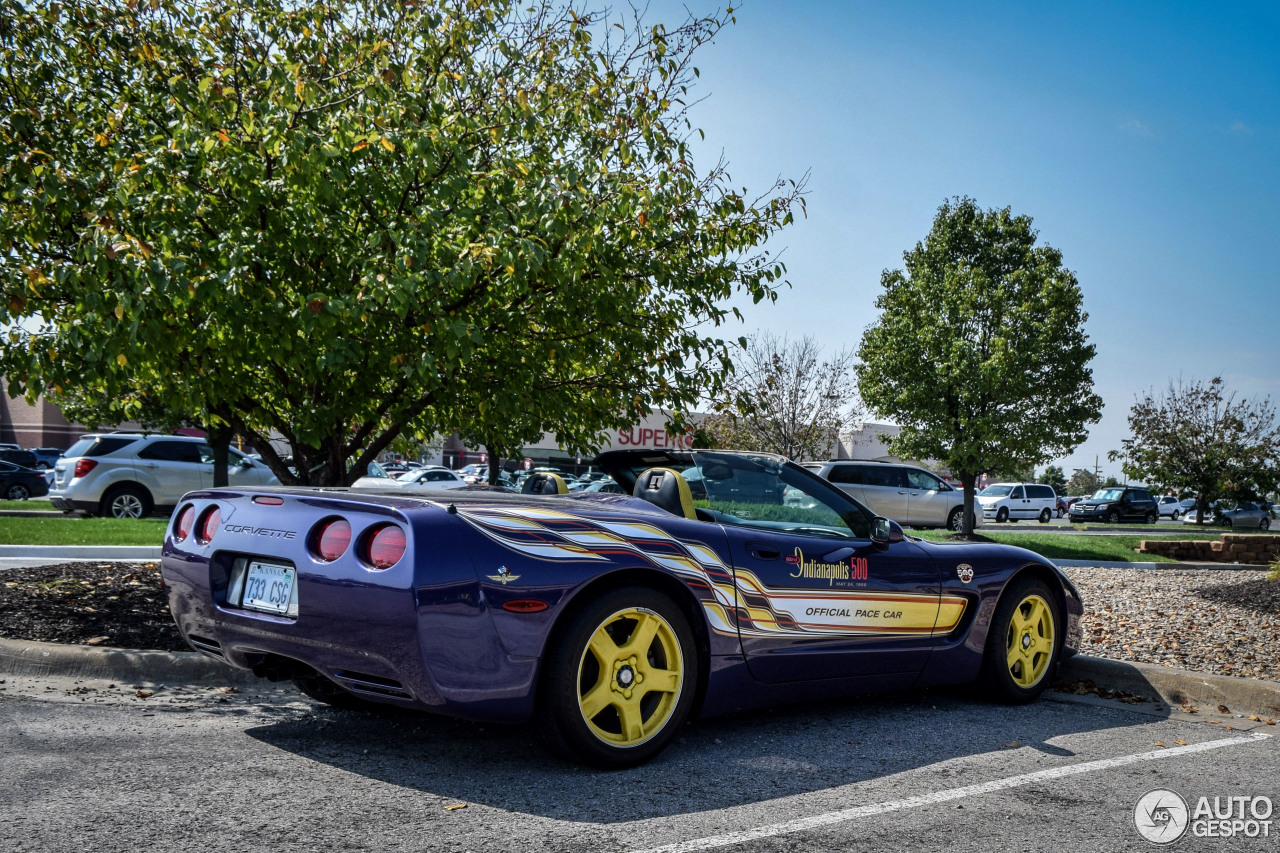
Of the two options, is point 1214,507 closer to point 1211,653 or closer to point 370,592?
point 1211,653

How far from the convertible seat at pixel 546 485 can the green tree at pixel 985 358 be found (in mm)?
16708

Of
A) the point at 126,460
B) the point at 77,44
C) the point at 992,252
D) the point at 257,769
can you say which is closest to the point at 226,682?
the point at 257,769

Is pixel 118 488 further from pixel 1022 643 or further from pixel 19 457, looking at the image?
pixel 19 457

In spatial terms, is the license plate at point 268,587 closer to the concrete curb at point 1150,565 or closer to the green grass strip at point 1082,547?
the concrete curb at point 1150,565

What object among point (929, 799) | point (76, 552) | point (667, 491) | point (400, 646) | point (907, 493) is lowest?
point (929, 799)

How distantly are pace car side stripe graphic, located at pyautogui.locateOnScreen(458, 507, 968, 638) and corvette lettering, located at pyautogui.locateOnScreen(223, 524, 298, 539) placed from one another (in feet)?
2.38

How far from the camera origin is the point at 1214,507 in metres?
39.8

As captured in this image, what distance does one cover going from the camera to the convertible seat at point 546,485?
16.6 ft

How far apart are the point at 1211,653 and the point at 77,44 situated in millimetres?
8109

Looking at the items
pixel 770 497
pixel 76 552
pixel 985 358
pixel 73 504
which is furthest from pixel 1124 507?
pixel 770 497

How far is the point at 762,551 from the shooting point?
172 inches

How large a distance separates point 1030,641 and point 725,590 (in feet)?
7.58

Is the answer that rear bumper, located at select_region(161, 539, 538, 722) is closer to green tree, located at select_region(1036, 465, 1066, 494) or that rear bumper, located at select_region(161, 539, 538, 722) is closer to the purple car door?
the purple car door

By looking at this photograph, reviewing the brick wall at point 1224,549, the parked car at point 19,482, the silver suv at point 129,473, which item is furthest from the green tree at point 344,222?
the parked car at point 19,482
